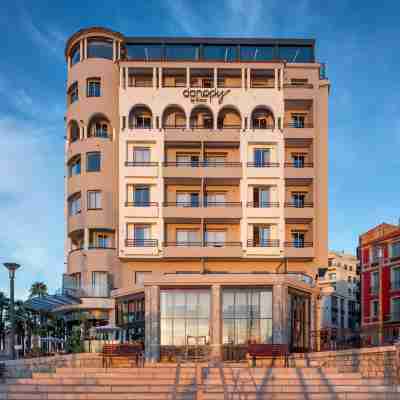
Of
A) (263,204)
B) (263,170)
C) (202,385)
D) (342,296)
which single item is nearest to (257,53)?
(263,170)

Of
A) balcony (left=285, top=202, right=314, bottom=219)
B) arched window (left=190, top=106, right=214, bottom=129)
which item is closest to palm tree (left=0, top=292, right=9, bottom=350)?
arched window (left=190, top=106, right=214, bottom=129)

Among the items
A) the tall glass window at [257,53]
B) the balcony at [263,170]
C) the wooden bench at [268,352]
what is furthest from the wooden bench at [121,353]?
the tall glass window at [257,53]

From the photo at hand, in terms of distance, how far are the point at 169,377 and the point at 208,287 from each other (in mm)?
11432

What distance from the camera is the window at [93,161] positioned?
147 feet

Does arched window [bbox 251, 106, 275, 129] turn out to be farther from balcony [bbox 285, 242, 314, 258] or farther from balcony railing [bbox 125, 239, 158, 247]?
balcony railing [bbox 125, 239, 158, 247]

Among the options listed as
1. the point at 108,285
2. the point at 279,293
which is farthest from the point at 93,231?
the point at 279,293

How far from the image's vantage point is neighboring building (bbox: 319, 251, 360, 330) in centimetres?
9581

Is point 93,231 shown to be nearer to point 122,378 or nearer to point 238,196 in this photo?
point 238,196

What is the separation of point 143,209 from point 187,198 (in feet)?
11.1

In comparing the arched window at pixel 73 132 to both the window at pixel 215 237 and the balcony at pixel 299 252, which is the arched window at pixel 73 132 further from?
the balcony at pixel 299 252

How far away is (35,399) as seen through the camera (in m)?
20.7

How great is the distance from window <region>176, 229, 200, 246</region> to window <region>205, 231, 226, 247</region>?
0.73 m

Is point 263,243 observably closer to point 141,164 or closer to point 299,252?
point 299,252

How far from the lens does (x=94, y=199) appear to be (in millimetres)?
44531
